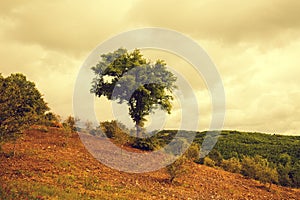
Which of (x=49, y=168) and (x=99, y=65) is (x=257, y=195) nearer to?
(x=49, y=168)

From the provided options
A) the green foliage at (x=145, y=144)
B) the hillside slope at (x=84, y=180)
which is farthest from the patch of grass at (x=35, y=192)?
the green foliage at (x=145, y=144)

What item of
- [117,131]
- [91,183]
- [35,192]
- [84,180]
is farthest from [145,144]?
[35,192]

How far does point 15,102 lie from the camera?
19016mm

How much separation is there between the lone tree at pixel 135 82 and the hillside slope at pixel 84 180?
11.5m

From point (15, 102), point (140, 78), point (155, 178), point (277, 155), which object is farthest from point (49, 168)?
point (277, 155)

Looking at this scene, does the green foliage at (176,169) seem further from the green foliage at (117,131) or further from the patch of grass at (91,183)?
the green foliage at (117,131)

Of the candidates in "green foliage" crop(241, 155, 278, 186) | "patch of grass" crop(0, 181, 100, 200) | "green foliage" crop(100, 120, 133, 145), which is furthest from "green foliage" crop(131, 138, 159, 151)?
"patch of grass" crop(0, 181, 100, 200)

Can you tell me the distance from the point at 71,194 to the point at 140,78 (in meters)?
26.2

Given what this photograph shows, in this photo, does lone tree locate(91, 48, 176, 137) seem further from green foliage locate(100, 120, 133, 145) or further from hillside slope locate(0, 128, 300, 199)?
hillside slope locate(0, 128, 300, 199)

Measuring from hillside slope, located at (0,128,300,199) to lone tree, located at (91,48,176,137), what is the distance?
1148cm

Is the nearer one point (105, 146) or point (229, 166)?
point (105, 146)

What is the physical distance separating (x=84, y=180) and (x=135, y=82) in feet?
71.5

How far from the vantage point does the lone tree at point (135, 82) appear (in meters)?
41.8

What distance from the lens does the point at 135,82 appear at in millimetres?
41188
